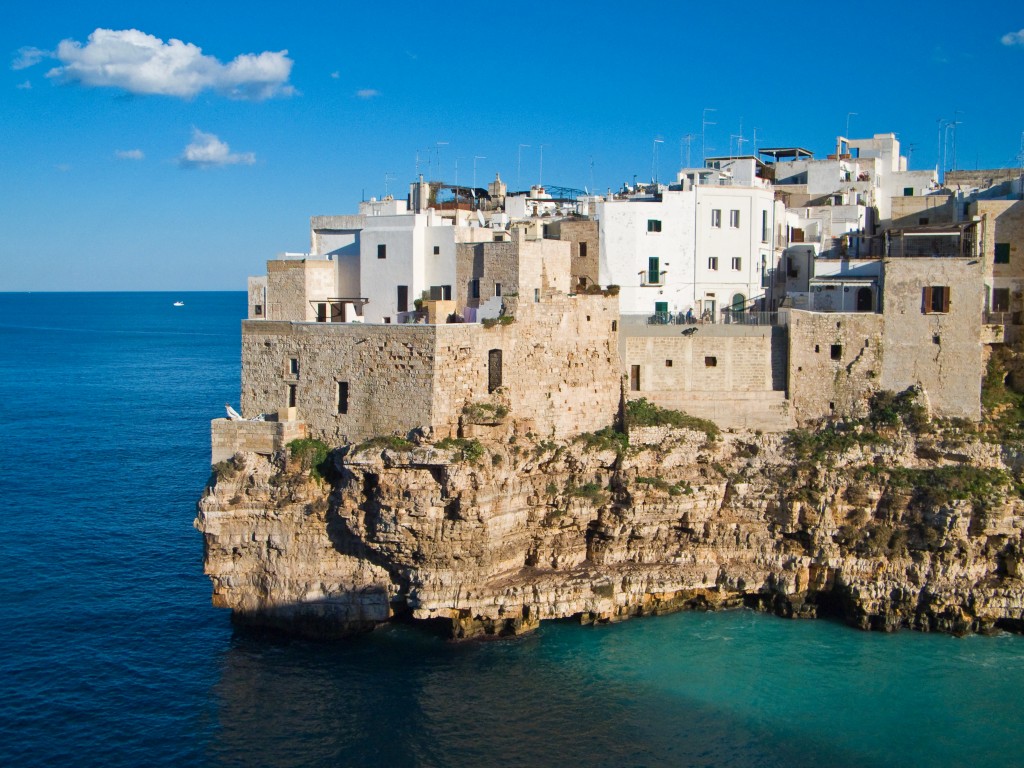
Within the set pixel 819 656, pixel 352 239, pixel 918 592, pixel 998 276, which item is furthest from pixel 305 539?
pixel 998 276

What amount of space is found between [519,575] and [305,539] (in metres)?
6.77

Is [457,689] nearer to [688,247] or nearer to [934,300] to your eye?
[688,247]

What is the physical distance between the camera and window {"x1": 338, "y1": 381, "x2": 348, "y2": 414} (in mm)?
33625

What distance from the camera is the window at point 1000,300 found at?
3866cm

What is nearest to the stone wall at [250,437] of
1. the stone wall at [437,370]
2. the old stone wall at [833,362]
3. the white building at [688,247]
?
the stone wall at [437,370]

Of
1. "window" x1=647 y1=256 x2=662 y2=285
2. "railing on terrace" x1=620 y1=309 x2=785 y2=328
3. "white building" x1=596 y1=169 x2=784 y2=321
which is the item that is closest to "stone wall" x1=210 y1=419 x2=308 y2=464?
"railing on terrace" x1=620 y1=309 x2=785 y2=328

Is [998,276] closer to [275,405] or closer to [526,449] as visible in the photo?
[526,449]

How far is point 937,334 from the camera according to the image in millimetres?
36156

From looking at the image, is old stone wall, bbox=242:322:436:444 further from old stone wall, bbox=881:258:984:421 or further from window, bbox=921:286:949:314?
window, bbox=921:286:949:314

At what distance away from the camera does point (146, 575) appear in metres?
39.1

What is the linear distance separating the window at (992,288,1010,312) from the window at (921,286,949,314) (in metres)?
3.80

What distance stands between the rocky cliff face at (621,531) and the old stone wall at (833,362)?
116 cm

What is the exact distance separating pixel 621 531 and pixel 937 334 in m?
12.6

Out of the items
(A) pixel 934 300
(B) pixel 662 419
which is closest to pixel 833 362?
(A) pixel 934 300
